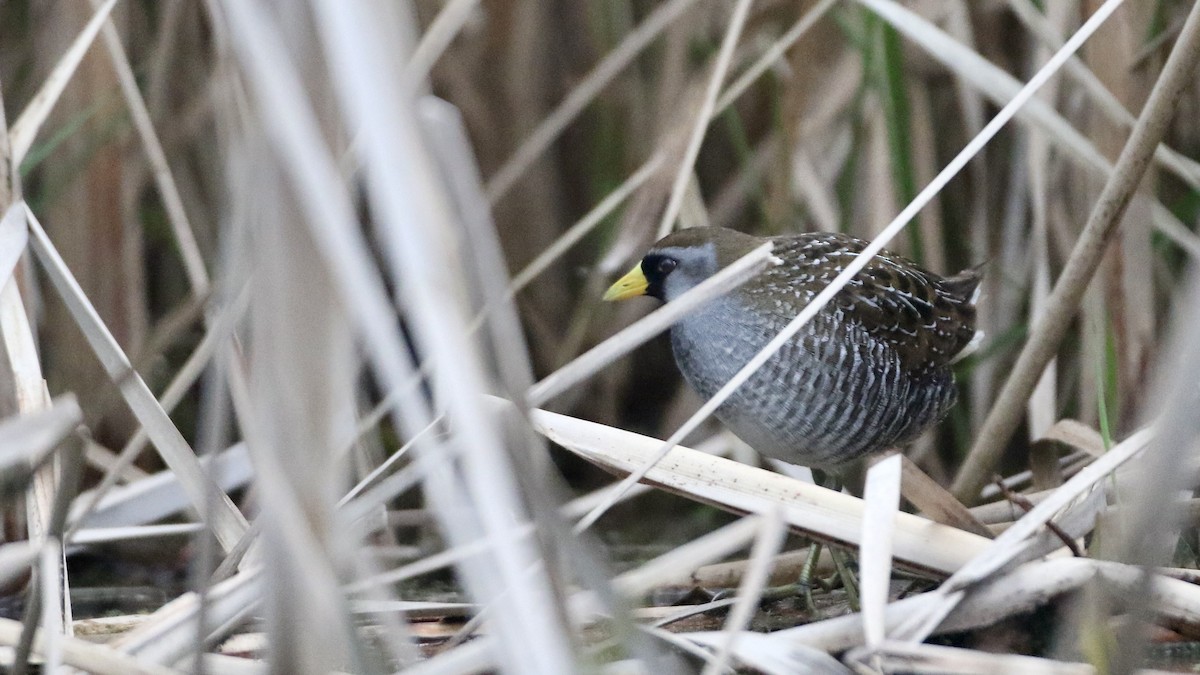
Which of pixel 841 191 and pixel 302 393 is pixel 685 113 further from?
pixel 302 393

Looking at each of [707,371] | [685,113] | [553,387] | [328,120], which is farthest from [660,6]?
[328,120]

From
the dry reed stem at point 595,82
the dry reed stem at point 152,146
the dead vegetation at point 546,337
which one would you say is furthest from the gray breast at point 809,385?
the dry reed stem at point 152,146

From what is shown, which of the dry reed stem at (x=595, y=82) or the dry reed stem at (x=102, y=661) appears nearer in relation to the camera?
the dry reed stem at (x=102, y=661)

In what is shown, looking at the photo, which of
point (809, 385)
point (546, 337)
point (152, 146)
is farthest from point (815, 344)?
point (152, 146)

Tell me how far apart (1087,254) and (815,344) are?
380 mm

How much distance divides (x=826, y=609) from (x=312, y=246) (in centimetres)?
103

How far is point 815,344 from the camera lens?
177cm

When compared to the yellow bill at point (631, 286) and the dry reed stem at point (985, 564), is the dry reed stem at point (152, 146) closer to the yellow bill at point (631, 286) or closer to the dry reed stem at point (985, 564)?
the yellow bill at point (631, 286)

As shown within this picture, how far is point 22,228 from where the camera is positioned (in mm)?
1403

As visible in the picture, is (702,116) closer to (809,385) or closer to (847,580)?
(809,385)

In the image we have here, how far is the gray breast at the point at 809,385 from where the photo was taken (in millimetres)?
1755

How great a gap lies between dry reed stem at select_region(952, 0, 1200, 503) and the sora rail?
0.15 meters

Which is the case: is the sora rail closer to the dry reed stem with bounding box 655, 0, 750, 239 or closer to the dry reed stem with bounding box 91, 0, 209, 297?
the dry reed stem with bounding box 655, 0, 750, 239

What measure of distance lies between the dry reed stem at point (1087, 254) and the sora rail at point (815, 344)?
146mm
